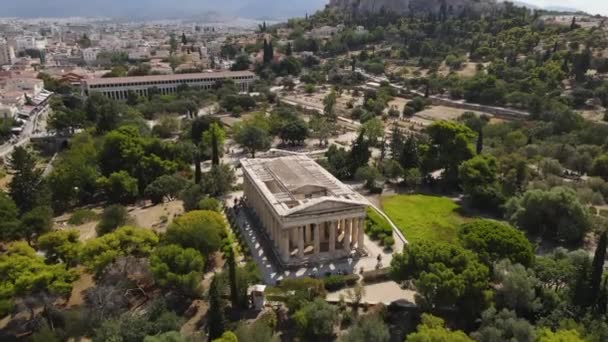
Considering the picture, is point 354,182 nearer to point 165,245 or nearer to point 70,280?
point 165,245

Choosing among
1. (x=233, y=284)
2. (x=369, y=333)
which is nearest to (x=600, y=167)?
(x=369, y=333)

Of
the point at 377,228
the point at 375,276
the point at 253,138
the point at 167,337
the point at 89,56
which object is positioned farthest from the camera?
the point at 89,56

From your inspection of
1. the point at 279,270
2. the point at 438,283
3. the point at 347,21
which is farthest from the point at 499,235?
the point at 347,21

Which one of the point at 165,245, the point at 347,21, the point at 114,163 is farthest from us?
the point at 347,21

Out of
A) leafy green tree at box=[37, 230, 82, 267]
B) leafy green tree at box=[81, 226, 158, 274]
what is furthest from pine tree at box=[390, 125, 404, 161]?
leafy green tree at box=[37, 230, 82, 267]

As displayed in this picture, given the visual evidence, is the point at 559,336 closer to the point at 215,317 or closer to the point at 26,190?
the point at 215,317

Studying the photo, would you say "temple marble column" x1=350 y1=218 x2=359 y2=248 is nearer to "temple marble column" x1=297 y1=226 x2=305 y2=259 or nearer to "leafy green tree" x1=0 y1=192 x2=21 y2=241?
"temple marble column" x1=297 y1=226 x2=305 y2=259

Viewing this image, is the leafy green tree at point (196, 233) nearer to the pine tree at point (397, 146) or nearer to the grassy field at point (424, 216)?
the grassy field at point (424, 216)
